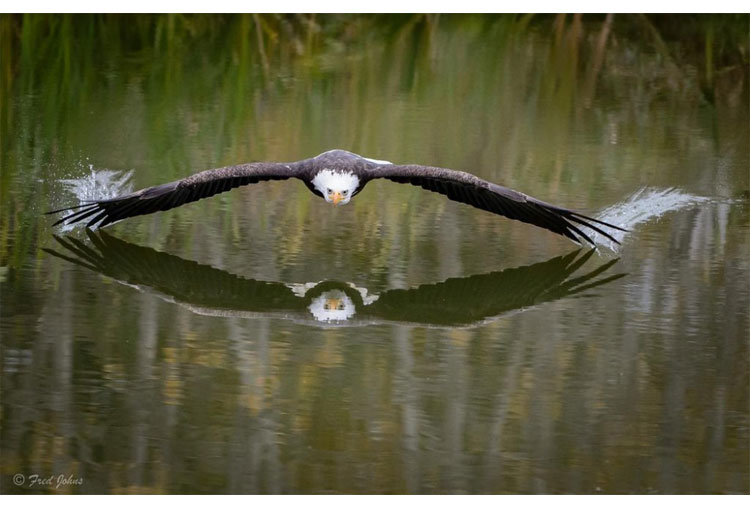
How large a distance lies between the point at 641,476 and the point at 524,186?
3.74m

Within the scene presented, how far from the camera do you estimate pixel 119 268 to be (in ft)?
25.7

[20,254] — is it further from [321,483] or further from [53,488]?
[321,483]

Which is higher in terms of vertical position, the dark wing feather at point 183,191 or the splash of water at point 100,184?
the splash of water at point 100,184

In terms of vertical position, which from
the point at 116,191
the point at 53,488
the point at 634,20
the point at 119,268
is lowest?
the point at 53,488

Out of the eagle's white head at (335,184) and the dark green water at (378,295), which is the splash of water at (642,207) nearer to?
the dark green water at (378,295)

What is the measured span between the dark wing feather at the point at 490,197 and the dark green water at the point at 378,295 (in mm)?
188

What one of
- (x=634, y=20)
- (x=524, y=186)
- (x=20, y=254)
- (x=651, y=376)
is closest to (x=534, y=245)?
(x=524, y=186)

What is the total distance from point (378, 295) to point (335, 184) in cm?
109

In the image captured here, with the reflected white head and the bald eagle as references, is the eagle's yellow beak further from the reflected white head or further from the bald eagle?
the bald eagle

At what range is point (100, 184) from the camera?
30.0ft

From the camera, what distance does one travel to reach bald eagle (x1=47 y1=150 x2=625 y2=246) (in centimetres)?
→ 796

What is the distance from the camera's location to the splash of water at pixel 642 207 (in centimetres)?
858

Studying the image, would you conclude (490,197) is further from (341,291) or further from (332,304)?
(332,304)

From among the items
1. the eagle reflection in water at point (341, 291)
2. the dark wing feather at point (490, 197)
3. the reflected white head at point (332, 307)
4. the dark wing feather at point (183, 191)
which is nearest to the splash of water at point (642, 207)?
the dark wing feather at point (490, 197)
